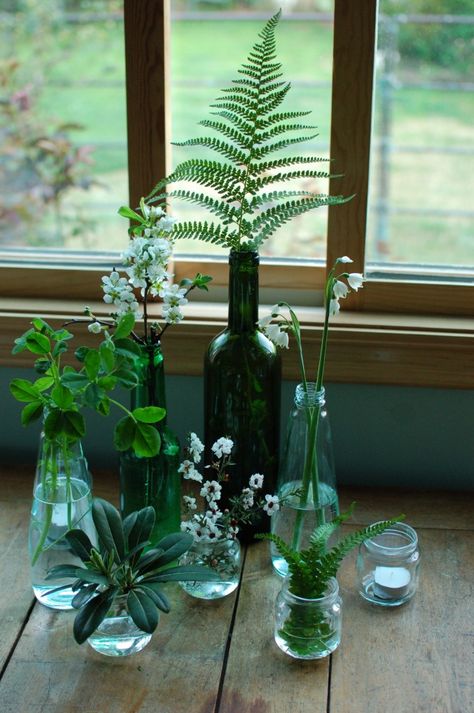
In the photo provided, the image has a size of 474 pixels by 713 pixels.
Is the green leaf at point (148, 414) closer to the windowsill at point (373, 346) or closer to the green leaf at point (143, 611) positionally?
the green leaf at point (143, 611)

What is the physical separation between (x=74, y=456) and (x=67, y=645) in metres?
0.23

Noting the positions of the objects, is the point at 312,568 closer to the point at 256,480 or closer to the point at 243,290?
the point at 256,480

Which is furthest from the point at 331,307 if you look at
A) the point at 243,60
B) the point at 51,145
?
the point at 243,60

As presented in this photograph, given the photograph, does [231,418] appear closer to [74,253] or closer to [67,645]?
[67,645]

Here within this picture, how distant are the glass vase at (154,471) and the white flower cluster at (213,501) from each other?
0.13ft

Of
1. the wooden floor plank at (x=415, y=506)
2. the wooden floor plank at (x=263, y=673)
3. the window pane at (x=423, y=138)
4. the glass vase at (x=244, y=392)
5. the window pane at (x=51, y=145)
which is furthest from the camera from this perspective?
the window pane at (x=51, y=145)

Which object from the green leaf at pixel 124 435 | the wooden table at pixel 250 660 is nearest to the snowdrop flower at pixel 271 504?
the wooden table at pixel 250 660

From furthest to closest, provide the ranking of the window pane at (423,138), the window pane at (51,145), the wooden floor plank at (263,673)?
the window pane at (51,145) < the window pane at (423,138) < the wooden floor plank at (263,673)

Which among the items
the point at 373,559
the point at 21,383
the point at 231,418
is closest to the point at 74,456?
the point at 21,383

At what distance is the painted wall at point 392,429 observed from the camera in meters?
1.42

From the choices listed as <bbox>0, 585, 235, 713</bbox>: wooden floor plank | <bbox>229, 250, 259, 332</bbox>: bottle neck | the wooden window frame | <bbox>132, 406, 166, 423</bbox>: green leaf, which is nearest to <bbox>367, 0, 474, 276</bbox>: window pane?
the wooden window frame

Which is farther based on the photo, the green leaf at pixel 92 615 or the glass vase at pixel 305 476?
the glass vase at pixel 305 476

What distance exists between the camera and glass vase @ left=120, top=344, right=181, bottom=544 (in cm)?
118

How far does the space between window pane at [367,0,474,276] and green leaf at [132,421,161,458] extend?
56 centimetres
